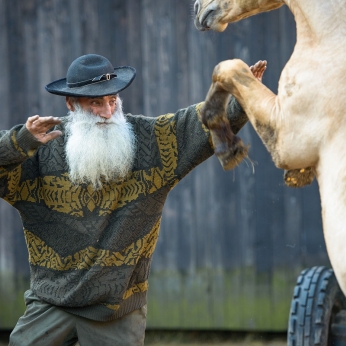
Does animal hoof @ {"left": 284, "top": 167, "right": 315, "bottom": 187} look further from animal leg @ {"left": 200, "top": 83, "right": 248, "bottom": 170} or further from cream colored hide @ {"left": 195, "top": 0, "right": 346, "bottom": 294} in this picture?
animal leg @ {"left": 200, "top": 83, "right": 248, "bottom": 170}

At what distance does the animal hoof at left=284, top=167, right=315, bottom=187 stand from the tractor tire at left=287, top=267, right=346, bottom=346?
5.38 feet

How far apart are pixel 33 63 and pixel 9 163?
2.82 m

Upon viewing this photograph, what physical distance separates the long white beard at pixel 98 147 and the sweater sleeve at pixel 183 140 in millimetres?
179

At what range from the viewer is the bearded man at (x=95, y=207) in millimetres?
3775

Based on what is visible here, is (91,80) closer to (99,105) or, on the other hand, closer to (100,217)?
(99,105)

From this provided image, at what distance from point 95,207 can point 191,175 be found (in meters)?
2.36

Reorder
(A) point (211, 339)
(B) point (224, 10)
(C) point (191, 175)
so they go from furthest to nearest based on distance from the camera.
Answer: (A) point (211, 339) < (C) point (191, 175) < (B) point (224, 10)

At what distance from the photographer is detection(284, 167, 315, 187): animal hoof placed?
2959mm

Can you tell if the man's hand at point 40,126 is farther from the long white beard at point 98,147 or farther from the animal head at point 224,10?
the animal head at point 224,10

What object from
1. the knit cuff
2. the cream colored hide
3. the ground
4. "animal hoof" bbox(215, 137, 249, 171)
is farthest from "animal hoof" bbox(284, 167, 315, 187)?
the ground

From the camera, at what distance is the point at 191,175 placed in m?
6.09

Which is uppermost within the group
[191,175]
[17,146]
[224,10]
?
[224,10]

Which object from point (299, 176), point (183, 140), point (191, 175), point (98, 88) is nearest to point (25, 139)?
point (98, 88)

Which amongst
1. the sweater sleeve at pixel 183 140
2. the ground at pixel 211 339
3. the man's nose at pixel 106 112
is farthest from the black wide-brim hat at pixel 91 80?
the ground at pixel 211 339
